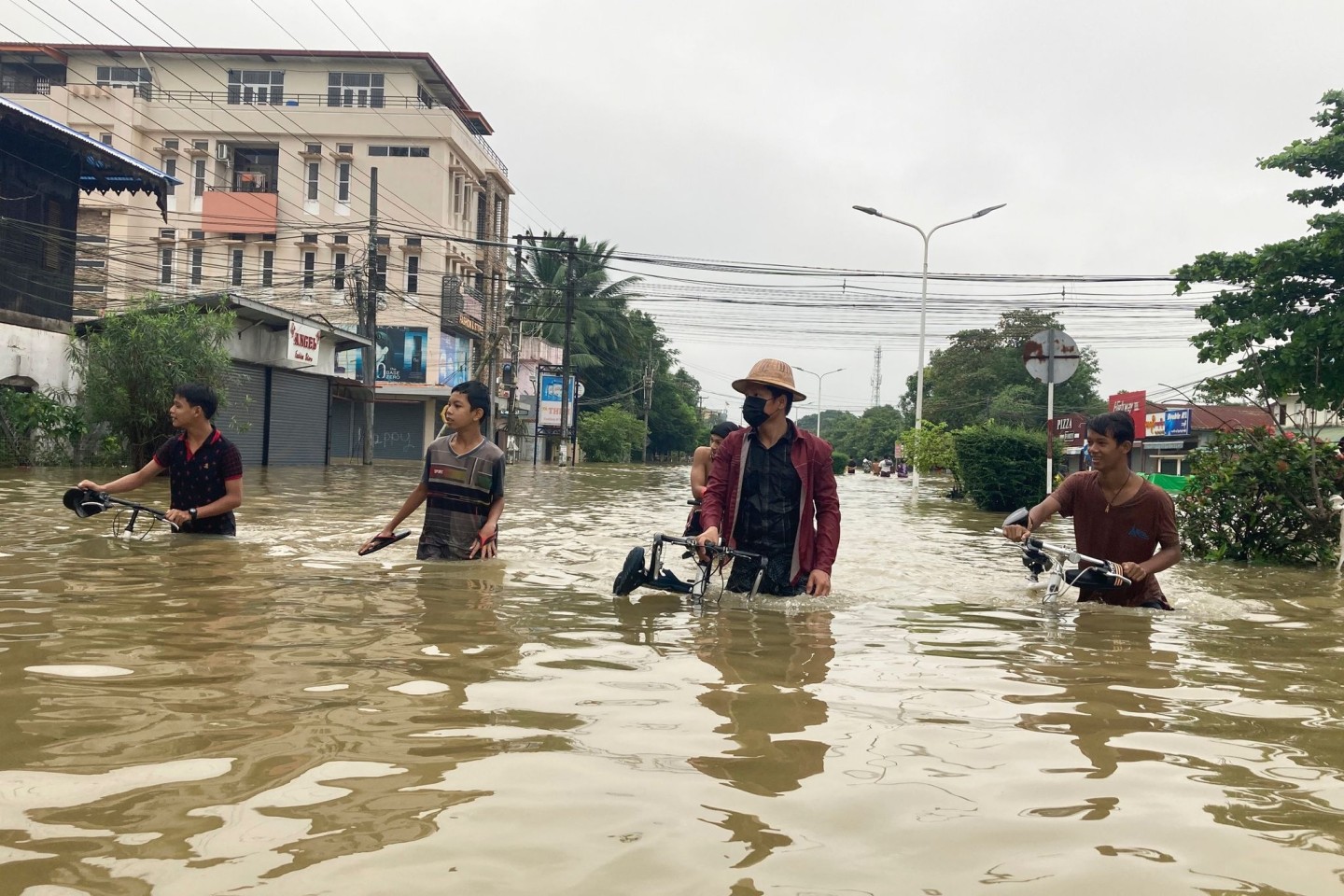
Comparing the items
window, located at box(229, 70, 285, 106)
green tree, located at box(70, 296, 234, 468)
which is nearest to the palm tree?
window, located at box(229, 70, 285, 106)

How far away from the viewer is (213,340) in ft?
81.3

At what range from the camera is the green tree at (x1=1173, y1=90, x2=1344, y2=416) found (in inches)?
724

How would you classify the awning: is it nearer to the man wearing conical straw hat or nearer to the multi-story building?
the man wearing conical straw hat

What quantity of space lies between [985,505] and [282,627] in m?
18.3

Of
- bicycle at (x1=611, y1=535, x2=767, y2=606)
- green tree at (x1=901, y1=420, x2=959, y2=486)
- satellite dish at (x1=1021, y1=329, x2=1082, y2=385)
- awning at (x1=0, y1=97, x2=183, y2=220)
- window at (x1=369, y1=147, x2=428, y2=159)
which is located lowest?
bicycle at (x1=611, y1=535, x2=767, y2=606)

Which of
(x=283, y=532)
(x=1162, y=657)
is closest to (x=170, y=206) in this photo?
(x=283, y=532)

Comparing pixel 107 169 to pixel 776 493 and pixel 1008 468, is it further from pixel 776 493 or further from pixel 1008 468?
pixel 776 493

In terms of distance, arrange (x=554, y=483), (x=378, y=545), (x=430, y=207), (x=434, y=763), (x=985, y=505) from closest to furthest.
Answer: (x=434, y=763) → (x=378, y=545) → (x=985, y=505) → (x=554, y=483) → (x=430, y=207)

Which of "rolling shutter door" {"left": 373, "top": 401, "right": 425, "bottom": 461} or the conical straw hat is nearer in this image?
the conical straw hat

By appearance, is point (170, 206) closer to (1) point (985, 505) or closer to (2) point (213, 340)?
(2) point (213, 340)

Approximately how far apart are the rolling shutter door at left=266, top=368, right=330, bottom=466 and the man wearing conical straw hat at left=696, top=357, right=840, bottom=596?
28121 mm

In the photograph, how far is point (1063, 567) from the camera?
290 inches

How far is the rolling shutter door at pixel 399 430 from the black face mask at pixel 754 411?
4924 cm

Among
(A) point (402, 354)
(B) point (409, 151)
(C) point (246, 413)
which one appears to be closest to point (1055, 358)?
(C) point (246, 413)
